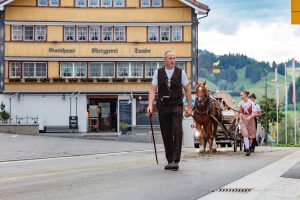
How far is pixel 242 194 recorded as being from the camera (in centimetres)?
747

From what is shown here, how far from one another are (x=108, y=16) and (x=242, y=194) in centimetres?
5200

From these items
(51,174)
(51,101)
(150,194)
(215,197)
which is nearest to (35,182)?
(51,174)

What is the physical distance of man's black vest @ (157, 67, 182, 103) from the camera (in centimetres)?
1222

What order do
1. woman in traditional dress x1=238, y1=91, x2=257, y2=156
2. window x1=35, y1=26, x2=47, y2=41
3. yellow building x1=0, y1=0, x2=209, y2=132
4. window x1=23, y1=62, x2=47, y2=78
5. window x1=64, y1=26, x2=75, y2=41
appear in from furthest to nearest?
window x1=64, y1=26, x2=75, y2=41
window x1=35, y1=26, x2=47, y2=41
window x1=23, y1=62, x2=47, y2=78
yellow building x1=0, y1=0, x2=209, y2=132
woman in traditional dress x1=238, y1=91, x2=257, y2=156

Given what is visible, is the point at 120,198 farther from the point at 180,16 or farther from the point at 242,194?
the point at 180,16

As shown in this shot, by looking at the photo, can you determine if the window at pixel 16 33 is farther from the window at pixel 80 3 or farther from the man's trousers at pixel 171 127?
the man's trousers at pixel 171 127

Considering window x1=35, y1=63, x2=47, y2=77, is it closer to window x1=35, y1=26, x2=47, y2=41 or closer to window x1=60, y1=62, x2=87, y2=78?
window x1=60, y1=62, x2=87, y2=78

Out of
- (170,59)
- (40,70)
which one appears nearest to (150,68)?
(40,70)

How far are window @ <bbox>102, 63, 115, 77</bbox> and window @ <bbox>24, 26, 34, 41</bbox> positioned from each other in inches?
242

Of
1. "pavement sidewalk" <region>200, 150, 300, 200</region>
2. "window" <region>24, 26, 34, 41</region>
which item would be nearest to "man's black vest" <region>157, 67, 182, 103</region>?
"pavement sidewalk" <region>200, 150, 300, 200</region>

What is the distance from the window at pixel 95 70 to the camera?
2322 inches

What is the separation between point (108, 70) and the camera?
5909 cm

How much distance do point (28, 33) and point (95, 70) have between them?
609 centimetres

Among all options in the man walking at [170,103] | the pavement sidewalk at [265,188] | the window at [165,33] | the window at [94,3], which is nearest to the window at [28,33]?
the window at [94,3]
